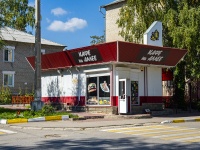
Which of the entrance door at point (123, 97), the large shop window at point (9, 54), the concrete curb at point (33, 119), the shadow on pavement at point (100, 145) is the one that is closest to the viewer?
→ the shadow on pavement at point (100, 145)

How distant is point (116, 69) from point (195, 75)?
24.9 feet

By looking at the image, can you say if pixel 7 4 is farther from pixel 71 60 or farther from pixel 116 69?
pixel 116 69

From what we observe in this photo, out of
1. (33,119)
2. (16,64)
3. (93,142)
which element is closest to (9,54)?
(16,64)

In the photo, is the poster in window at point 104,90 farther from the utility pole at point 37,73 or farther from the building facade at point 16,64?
the building facade at point 16,64

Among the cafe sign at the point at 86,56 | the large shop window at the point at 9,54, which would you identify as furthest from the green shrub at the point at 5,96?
the cafe sign at the point at 86,56

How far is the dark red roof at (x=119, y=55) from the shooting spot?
71.2 feet

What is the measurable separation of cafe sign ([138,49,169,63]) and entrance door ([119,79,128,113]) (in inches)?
79.2

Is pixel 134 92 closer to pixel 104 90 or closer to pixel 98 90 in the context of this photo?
pixel 104 90

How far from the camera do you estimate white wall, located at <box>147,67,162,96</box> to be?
25.0 m

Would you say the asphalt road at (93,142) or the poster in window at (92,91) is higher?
the poster in window at (92,91)

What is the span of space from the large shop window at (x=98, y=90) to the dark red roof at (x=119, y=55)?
1.32m

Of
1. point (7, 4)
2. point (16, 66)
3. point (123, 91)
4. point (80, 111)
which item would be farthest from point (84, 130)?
point (16, 66)

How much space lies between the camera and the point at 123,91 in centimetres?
2312

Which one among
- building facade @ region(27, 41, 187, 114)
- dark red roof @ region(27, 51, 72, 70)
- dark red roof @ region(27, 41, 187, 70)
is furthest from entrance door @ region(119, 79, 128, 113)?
dark red roof @ region(27, 51, 72, 70)
